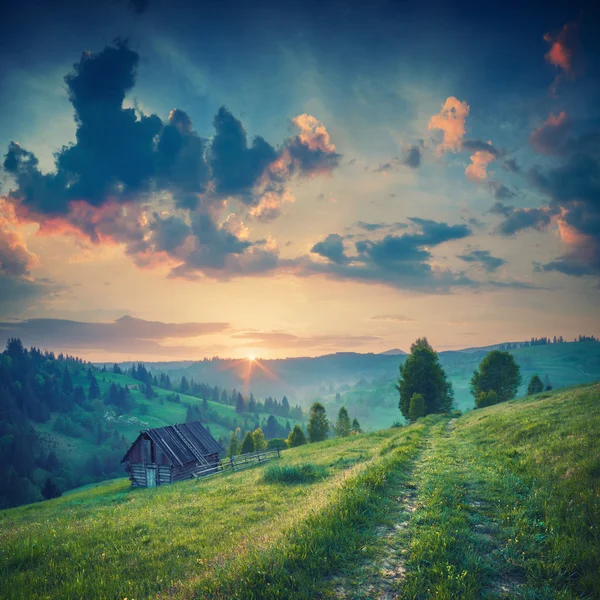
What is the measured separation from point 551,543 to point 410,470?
307 inches

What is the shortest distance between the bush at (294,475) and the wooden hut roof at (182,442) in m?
28.8

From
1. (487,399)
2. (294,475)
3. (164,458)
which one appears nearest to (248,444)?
(164,458)

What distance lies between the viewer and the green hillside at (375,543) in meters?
6.03

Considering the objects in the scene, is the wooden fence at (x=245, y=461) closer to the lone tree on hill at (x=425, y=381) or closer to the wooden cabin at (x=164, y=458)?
the wooden cabin at (x=164, y=458)

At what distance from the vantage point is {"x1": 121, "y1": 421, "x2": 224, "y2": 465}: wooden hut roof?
42.2 m

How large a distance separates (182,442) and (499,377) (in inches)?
2308

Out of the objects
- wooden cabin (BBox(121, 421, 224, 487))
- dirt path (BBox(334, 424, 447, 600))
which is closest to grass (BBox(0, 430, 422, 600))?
dirt path (BBox(334, 424, 447, 600))

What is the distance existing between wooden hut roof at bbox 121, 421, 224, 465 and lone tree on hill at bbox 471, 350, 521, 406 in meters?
50.5

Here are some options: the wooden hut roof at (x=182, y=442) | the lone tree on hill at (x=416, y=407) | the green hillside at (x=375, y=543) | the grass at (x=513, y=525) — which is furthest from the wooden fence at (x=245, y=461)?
the grass at (x=513, y=525)

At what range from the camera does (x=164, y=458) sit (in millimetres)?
41844

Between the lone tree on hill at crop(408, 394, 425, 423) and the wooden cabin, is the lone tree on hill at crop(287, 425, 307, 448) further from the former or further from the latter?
the lone tree on hill at crop(408, 394, 425, 423)

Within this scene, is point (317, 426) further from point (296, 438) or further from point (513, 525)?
point (513, 525)

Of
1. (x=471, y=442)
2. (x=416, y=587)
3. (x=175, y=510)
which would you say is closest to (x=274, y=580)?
(x=416, y=587)

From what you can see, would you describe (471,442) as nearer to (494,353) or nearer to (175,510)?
(175,510)
